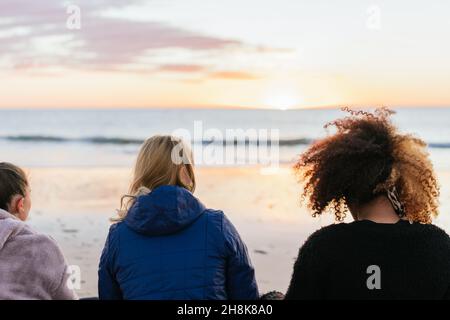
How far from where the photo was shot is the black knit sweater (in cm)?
243

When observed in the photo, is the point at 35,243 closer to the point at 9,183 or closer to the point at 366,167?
the point at 9,183

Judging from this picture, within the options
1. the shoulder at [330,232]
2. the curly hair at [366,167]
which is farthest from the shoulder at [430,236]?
the shoulder at [330,232]

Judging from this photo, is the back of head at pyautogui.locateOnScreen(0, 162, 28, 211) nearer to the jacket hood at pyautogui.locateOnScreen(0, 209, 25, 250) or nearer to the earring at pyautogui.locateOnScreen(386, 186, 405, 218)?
the jacket hood at pyautogui.locateOnScreen(0, 209, 25, 250)

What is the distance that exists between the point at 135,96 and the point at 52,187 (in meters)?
16.0

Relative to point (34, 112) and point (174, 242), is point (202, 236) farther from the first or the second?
point (34, 112)

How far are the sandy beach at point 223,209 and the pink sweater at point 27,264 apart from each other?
2.48 metres

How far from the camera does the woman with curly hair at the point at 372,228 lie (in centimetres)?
244

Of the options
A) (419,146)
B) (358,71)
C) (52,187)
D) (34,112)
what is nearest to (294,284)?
(419,146)

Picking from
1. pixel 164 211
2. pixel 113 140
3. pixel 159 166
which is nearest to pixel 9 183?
pixel 159 166

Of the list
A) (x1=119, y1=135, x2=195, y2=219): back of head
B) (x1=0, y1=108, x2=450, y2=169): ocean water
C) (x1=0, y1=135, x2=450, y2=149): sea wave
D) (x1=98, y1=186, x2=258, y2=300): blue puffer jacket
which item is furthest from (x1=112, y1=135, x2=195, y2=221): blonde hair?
(x1=0, y1=135, x2=450, y2=149): sea wave

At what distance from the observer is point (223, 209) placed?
28.2 feet

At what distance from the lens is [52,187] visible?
1052 centimetres

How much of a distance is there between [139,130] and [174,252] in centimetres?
2600

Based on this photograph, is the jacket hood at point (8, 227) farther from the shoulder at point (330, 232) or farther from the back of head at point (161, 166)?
the shoulder at point (330, 232)
